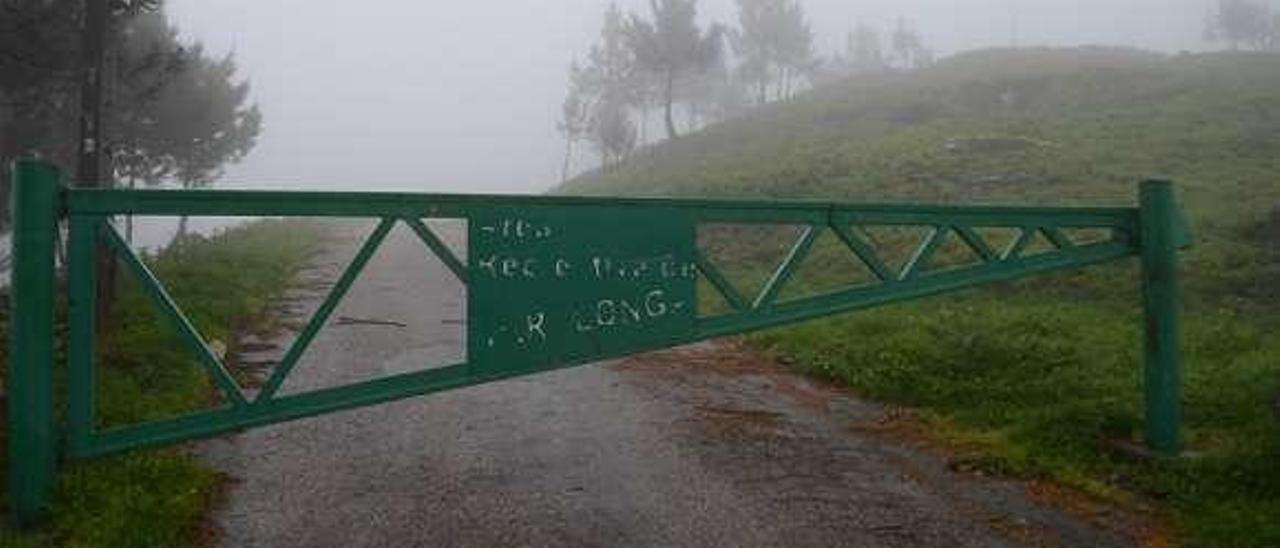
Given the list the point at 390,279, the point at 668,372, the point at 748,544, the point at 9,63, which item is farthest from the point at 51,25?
the point at 748,544

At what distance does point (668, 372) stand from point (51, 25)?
15922 millimetres

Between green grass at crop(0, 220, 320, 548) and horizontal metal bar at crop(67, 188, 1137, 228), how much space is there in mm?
1596

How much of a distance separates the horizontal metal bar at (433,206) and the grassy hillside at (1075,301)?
176 cm

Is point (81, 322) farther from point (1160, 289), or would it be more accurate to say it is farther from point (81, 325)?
point (1160, 289)

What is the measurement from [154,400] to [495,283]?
13.6ft

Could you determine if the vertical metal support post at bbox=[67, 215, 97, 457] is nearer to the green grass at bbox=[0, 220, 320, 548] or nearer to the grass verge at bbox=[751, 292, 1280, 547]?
the green grass at bbox=[0, 220, 320, 548]

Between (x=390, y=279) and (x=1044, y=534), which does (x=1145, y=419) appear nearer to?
(x=1044, y=534)

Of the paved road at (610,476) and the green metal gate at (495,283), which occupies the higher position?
the green metal gate at (495,283)

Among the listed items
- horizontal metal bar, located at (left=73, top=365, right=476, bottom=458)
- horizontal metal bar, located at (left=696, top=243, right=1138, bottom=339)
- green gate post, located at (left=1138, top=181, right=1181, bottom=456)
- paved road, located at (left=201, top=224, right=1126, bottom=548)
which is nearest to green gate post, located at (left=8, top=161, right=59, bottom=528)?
horizontal metal bar, located at (left=73, top=365, right=476, bottom=458)

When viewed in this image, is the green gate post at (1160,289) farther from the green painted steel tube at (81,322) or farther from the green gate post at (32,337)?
the green gate post at (32,337)

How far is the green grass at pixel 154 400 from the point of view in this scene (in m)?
5.52

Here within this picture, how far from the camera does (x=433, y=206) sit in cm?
564

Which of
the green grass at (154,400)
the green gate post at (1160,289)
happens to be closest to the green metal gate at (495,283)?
the green gate post at (1160,289)

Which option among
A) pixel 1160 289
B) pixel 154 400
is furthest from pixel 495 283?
pixel 1160 289
